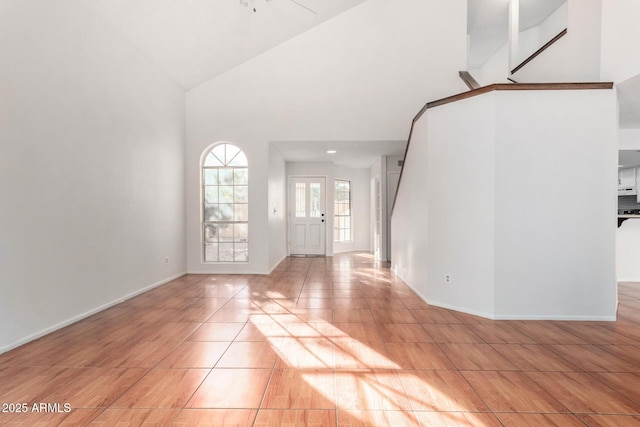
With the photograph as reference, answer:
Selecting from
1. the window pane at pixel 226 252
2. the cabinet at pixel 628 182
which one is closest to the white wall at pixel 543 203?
the window pane at pixel 226 252

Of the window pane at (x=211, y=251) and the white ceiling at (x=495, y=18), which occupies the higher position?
the white ceiling at (x=495, y=18)

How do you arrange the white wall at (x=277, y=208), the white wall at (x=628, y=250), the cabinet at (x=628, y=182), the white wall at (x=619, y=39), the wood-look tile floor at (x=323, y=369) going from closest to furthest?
the wood-look tile floor at (x=323, y=369), the white wall at (x=619, y=39), the white wall at (x=628, y=250), the white wall at (x=277, y=208), the cabinet at (x=628, y=182)

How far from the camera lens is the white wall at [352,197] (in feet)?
27.8

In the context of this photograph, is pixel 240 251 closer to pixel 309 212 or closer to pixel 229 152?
pixel 229 152

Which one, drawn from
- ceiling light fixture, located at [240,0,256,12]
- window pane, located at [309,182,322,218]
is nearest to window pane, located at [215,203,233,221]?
window pane, located at [309,182,322,218]

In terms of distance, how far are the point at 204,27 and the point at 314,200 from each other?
193 inches

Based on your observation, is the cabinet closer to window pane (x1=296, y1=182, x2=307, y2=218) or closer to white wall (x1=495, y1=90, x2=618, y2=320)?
white wall (x1=495, y1=90, x2=618, y2=320)

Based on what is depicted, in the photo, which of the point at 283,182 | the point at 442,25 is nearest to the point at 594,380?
the point at 442,25

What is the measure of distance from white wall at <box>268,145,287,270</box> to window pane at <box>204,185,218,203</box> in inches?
39.4

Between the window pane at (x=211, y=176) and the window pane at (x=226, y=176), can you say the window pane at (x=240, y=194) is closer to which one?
the window pane at (x=226, y=176)

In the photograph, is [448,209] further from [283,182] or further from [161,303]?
[283,182]

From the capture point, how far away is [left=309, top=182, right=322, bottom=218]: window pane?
336 inches

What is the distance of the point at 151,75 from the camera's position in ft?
15.3

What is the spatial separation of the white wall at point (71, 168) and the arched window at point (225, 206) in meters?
1.15
